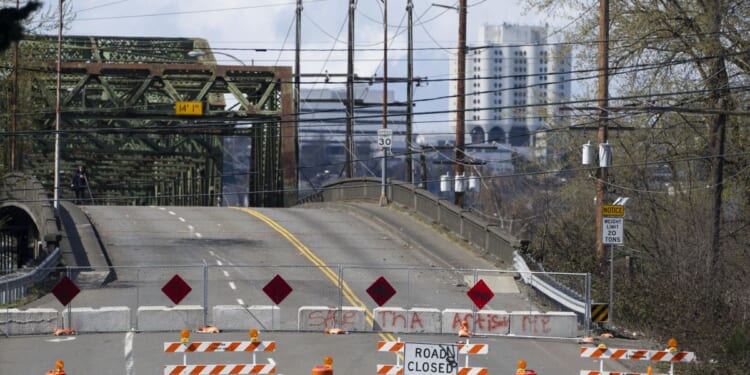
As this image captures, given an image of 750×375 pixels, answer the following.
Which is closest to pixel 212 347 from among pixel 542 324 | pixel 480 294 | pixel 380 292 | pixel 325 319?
pixel 380 292

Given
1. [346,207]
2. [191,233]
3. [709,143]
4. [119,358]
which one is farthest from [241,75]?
[119,358]

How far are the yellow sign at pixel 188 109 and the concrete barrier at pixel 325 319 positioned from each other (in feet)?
100

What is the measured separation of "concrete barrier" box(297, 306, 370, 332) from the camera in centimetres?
2728

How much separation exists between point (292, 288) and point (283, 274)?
3.54m

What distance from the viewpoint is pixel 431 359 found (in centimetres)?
1723

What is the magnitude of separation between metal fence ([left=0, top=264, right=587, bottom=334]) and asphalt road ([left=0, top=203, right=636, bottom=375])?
0.20 feet

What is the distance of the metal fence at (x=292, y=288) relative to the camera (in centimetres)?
3066

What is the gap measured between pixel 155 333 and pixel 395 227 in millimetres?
19526

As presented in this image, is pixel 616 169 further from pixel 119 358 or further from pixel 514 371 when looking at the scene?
pixel 119 358

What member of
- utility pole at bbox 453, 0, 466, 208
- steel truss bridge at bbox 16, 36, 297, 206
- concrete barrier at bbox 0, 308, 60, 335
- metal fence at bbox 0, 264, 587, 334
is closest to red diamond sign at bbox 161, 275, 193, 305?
metal fence at bbox 0, 264, 587, 334

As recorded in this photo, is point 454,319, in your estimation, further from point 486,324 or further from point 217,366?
point 217,366

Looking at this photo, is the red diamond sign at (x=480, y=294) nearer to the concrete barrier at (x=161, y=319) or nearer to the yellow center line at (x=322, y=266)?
the yellow center line at (x=322, y=266)

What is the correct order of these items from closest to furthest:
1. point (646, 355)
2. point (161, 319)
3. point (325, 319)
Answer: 1. point (646, 355)
2. point (161, 319)
3. point (325, 319)

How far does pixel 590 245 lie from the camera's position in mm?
41719
